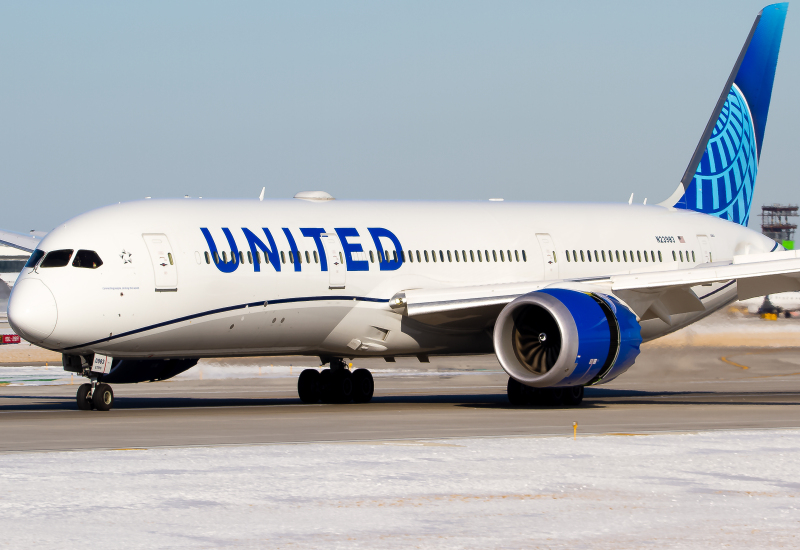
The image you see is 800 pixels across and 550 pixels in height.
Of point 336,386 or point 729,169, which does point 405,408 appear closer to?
point 336,386

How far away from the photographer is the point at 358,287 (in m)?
22.2

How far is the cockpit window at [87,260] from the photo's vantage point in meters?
19.8

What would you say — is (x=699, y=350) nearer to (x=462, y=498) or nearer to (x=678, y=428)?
(x=678, y=428)

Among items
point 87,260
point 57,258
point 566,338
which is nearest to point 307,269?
point 87,260

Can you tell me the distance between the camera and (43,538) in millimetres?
8438

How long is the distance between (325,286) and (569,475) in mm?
10826

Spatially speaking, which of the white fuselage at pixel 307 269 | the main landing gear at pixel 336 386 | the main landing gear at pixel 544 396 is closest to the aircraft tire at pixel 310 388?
the main landing gear at pixel 336 386

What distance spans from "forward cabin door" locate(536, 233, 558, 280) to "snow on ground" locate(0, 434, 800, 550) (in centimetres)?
1110

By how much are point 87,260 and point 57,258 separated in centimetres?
47

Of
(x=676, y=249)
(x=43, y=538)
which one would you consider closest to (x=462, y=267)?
(x=676, y=249)

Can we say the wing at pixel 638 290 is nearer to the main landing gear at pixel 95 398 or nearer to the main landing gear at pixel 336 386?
the main landing gear at pixel 336 386

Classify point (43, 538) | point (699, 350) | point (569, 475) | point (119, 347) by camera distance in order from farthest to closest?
point (699, 350)
point (119, 347)
point (569, 475)
point (43, 538)

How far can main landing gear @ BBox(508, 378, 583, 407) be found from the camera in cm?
2225

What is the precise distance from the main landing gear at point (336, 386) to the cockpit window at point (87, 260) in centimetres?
584
